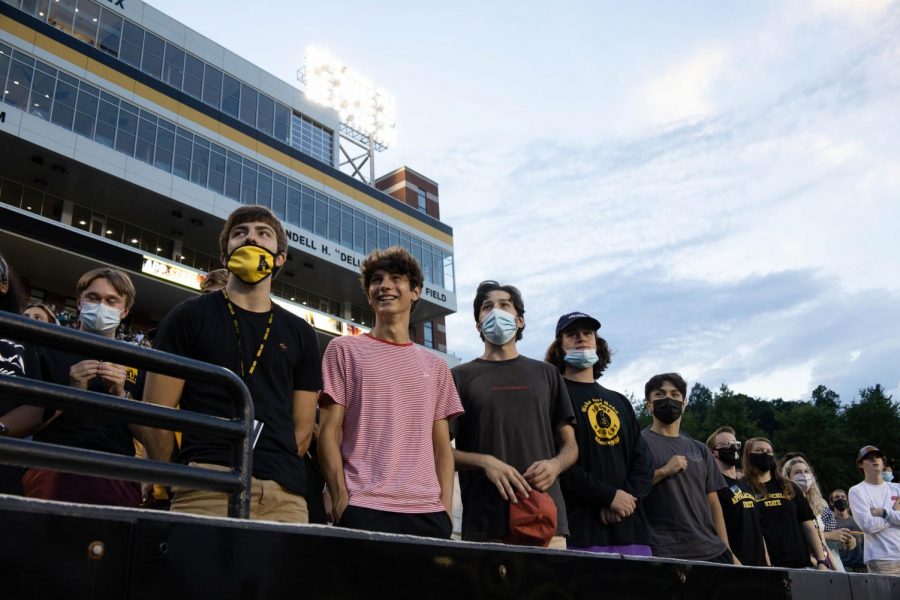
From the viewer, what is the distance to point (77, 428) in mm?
3320

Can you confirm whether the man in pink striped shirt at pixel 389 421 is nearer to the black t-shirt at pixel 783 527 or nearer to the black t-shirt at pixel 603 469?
the black t-shirt at pixel 603 469

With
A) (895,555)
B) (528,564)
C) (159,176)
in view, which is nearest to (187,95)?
(159,176)

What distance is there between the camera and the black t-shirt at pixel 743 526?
5691 mm

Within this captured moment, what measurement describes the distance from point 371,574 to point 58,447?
79 centimetres

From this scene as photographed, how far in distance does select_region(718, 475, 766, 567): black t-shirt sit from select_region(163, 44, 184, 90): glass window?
3216 centimetres

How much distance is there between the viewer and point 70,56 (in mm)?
27906

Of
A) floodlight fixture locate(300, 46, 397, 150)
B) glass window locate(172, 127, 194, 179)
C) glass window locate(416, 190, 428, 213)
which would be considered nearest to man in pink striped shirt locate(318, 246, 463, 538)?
glass window locate(172, 127, 194, 179)

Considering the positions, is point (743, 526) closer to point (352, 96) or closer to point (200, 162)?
point (200, 162)

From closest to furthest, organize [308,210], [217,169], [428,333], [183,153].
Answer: [183,153] < [217,169] < [308,210] < [428,333]

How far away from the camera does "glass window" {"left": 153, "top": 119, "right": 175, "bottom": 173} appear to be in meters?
30.3

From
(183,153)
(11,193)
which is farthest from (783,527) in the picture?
(11,193)

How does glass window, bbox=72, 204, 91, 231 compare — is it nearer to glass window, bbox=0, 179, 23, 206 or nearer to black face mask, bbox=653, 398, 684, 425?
glass window, bbox=0, 179, 23, 206

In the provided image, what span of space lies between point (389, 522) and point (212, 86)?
3507cm

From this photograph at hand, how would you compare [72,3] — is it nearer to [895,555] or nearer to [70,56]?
[70,56]
